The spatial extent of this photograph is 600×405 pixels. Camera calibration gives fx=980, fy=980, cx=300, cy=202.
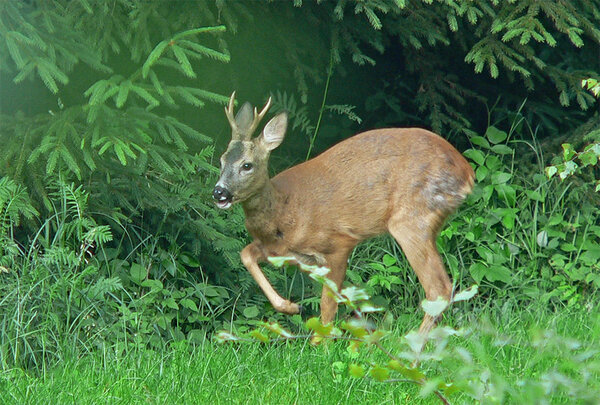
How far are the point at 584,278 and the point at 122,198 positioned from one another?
10.5 ft

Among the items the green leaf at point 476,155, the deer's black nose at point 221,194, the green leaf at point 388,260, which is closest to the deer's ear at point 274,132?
the deer's black nose at point 221,194

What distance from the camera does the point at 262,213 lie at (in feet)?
18.2

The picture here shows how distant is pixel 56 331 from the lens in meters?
5.04

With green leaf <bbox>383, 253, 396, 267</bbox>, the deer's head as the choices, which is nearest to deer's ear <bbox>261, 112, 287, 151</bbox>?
the deer's head

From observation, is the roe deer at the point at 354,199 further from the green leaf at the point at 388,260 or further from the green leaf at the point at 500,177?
the green leaf at the point at 500,177

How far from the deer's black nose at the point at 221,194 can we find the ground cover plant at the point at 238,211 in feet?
1.21

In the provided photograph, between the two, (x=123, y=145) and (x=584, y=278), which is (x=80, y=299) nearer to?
(x=123, y=145)

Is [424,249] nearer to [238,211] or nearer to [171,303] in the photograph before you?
[171,303]

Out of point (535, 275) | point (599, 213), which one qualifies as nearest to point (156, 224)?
point (535, 275)

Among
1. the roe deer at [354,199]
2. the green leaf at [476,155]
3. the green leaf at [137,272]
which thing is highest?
the roe deer at [354,199]

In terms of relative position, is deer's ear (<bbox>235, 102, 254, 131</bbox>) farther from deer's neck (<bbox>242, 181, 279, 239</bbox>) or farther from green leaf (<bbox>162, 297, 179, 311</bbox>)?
green leaf (<bbox>162, 297, 179, 311</bbox>)

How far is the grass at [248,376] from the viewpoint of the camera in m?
4.08

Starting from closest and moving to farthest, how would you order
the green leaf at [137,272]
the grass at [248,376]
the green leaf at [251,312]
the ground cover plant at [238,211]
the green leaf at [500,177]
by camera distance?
1. the grass at [248,376]
2. the ground cover plant at [238,211]
3. the green leaf at [137,272]
4. the green leaf at [251,312]
5. the green leaf at [500,177]

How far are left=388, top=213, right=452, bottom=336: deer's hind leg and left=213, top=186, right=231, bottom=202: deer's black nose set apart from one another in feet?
3.37
